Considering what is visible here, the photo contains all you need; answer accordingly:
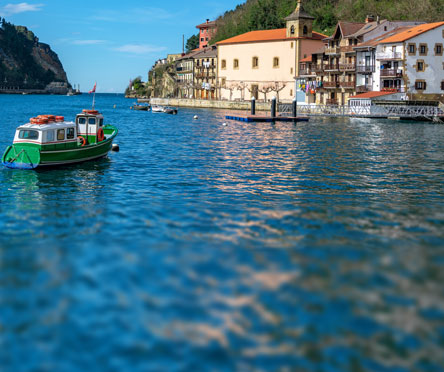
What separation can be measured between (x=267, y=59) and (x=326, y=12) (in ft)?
63.8

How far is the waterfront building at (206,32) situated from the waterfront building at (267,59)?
38.3 meters

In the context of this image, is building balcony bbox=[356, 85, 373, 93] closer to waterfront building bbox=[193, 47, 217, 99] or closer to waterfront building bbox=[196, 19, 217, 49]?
waterfront building bbox=[193, 47, 217, 99]

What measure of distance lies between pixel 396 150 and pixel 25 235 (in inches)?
1095

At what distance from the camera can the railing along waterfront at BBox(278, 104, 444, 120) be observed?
2542 inches

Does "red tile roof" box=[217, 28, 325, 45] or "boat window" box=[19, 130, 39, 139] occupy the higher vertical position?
"red tile roof" box=[217, 28, 325, 45]

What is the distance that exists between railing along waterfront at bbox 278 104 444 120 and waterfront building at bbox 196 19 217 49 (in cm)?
8500

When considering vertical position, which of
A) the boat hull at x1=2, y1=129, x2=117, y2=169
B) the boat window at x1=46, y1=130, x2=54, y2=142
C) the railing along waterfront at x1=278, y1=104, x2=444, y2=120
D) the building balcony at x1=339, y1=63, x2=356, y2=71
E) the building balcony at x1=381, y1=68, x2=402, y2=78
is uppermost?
the building balcony at x1=339, y1=63, x2=356, y2=71

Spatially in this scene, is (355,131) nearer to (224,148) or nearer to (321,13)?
(224,148)

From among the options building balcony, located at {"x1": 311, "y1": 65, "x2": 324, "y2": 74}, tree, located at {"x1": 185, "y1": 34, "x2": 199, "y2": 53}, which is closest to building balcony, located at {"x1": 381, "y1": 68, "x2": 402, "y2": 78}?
building balcony, located at {"x1": 311, "y1": 65, "x2": 324, "y2": 74}

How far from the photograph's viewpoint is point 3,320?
663 cm

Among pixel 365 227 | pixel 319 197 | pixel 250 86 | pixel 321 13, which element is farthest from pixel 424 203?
pixel 321 13

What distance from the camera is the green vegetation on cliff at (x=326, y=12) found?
97.2 metres

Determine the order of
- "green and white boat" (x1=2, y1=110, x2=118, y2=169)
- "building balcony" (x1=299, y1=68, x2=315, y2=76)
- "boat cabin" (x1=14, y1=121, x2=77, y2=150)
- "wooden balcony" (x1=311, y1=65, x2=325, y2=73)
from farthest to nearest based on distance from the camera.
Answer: "building balcony" (x1=299, y1=68, x2=315, y2=76)
"wooden balcony" (x1=311, y1=65, x2=325, y2=73)
"boat cabin" (x1=14, y1=121, x2=77, y2=150)
"green and white boat" (x1=2, y1=110, x2=118, y2=169)

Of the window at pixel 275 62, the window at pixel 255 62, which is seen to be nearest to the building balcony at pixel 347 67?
the window at pixel 275 62
